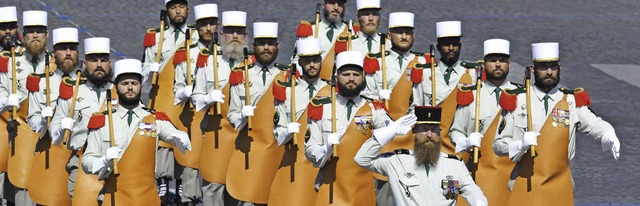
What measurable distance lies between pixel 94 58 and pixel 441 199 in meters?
4.49

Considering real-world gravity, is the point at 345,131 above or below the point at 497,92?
below

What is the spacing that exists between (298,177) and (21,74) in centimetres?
362

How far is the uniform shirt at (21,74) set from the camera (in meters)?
20.8

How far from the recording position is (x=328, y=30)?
22.8 meters

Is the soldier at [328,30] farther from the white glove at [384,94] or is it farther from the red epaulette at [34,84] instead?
the red epaulette at [34,84]

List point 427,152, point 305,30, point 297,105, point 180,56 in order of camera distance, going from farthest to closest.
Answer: point 305,30 < point 180,56 < point 297,105 < point 427,152

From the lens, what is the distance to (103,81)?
747 inches

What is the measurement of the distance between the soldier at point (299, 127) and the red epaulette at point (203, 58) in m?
2.05

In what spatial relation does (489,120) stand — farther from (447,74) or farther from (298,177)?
(298,177)

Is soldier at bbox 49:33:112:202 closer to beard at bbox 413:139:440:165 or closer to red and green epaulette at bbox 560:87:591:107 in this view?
beard at bbox 413:139:440:165

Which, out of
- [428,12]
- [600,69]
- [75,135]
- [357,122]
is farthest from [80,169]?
[428,12]

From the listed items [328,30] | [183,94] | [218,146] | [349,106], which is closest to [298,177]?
[349,106]

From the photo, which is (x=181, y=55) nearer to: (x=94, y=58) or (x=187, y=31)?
(x=187, y=31)

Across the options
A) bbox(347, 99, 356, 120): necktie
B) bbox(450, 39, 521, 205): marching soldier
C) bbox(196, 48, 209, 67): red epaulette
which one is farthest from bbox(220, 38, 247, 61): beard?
bbox(347, 99, 356, 120): necktie
